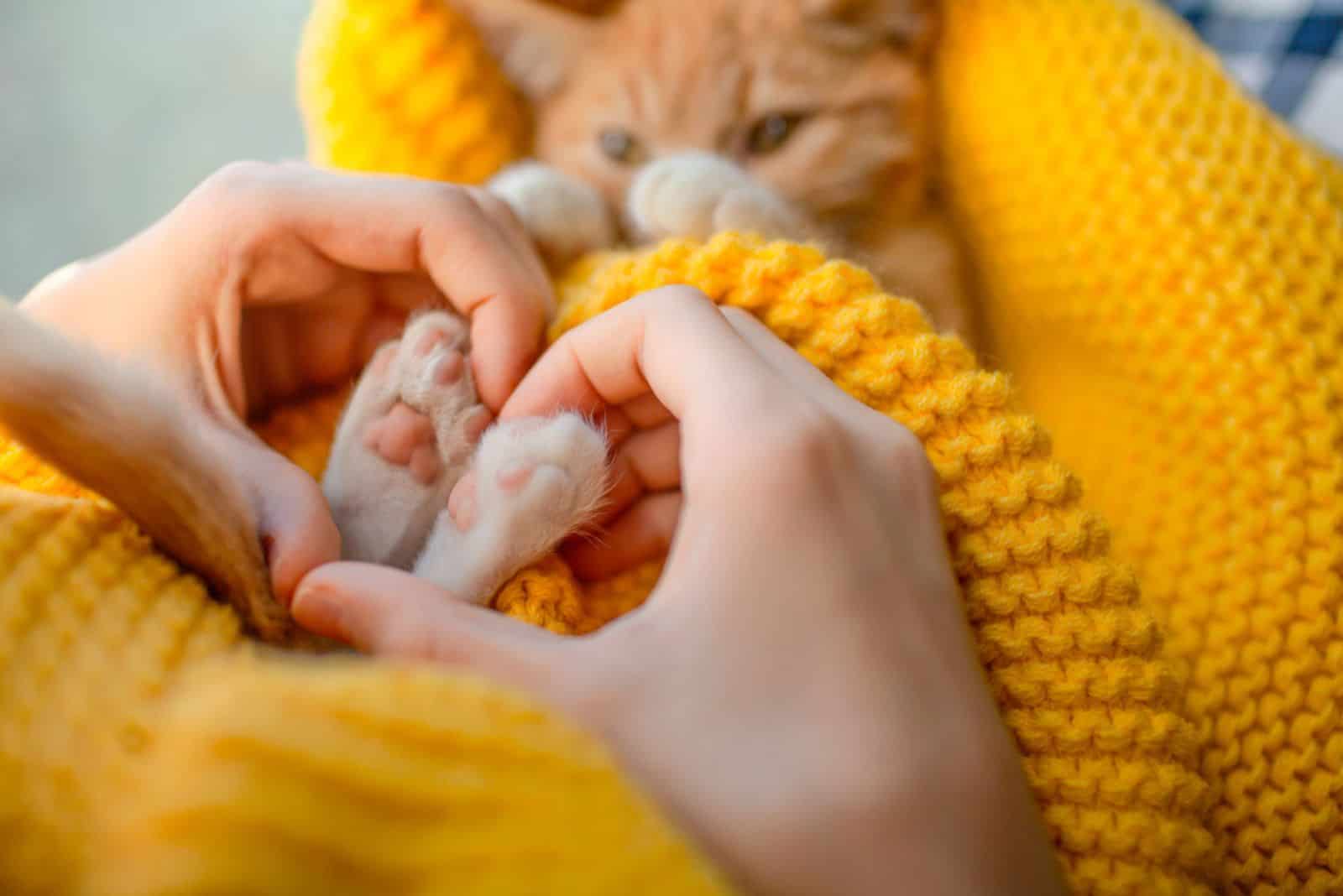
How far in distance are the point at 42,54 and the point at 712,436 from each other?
108cm

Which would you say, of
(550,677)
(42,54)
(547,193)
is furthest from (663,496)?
(42,54)

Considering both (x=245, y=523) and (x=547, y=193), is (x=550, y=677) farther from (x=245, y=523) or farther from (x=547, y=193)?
(x=547, y=193)

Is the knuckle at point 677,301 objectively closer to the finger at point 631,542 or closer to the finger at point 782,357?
the finger at point 782,357

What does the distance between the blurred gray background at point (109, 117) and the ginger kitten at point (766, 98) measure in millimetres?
367

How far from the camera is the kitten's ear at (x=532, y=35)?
962 millimetres

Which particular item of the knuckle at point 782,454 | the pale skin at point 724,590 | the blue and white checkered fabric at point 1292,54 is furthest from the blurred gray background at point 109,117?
the blue and white checkered fabric at point 1292,54

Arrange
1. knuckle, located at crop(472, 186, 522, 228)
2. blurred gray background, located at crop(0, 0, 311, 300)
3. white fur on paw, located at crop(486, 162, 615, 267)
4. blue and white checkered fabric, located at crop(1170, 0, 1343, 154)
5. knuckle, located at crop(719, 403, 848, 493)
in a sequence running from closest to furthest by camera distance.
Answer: knuckle, located at crop(719, 403, 848, 493) → knuckle, located at crop(472, 186, 522, 228) → white fur on paw, located at crop(486, 162, 615, 267) → blue and white checkered fabric, located at crop(1170, 0, 1343, 154) → blurred gray background, located at crop(0, 0, 311, 300)

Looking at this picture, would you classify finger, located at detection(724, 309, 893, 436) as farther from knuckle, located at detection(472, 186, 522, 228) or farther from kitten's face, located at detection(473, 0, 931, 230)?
kitten's face, located at detection(473, 0, 931, 230)

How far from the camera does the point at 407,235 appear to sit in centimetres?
61

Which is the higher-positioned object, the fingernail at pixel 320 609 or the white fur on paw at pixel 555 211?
the white fur on paw at pixel 555 211

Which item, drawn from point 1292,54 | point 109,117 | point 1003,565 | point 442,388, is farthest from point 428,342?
point 1292,54

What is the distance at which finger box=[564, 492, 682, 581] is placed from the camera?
579 mm

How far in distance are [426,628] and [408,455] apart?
0.66ft

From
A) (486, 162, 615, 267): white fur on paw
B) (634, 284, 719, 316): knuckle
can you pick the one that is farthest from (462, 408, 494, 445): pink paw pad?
(486, 162, 615, 267): white fur on paw
